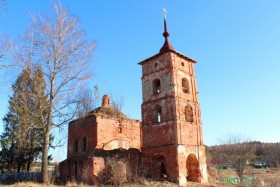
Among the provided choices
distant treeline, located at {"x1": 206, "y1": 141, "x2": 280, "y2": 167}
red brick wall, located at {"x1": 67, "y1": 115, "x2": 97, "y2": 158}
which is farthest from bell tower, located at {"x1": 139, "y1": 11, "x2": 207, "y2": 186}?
distant treeline, located at {"x1": 206, "y1": 141, "x2": 280, "y2": 167}

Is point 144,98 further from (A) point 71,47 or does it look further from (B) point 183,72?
(A) point 71,47

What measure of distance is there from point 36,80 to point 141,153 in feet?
30.0

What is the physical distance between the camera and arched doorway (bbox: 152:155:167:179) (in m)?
18.0

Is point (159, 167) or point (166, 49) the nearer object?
point (159, 167)

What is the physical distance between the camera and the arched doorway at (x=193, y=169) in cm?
1795

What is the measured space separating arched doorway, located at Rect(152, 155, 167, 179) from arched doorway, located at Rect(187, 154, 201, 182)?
5.68ft

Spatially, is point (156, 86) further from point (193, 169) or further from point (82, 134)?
point (82, 134)

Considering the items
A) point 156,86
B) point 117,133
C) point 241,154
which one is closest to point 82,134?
point 117,133

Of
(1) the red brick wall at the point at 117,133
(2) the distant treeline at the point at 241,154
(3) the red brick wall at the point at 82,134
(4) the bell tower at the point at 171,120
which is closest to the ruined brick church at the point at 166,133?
(4) the bell tower at the point at 171,120

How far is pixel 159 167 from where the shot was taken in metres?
18.2

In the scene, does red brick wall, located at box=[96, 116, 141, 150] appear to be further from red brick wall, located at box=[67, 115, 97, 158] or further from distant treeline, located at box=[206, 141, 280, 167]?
distant treeline, located at box=[206, 141, 280, 167]

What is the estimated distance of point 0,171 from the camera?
29.0 metres

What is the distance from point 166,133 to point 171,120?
958 mm

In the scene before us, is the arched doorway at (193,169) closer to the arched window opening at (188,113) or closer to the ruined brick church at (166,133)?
the ruined brick church at (166,133)
